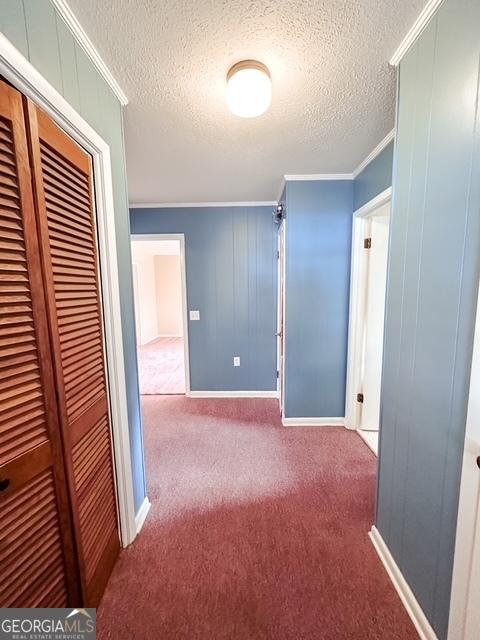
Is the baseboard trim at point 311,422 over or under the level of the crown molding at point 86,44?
under

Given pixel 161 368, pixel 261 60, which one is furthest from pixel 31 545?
pixel 161 368

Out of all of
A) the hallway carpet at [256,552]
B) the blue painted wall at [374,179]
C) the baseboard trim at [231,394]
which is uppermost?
the blue painted wall at [374,179]

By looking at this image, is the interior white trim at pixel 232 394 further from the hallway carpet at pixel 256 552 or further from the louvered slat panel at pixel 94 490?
the louvered slat panel at pixel 94 490

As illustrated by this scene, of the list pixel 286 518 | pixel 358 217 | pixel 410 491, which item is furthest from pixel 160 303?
pixel 410 491

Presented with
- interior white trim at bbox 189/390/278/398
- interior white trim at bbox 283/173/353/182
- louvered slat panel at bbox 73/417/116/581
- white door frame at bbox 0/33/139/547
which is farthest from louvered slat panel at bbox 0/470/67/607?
interior white trim at bbox 283/173/353/182

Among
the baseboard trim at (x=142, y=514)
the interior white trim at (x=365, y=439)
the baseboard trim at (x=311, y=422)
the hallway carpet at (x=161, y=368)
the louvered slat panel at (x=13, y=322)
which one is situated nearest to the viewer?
the louvered slat panel at (x=13, y=322)

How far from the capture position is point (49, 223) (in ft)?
2.95

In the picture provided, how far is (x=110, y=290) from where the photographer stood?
124 centimetres

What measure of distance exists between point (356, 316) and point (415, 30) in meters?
1.85

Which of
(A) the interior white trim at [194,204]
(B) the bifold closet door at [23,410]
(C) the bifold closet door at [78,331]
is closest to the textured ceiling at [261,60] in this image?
(C) the bifold closet door at [78,331]

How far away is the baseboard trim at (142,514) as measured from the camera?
1490 mm

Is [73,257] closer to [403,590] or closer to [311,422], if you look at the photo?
[403,590]

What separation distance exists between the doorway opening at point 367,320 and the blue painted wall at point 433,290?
1161mm

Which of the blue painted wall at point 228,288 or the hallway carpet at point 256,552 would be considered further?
the blue painted wall at point 228,288
